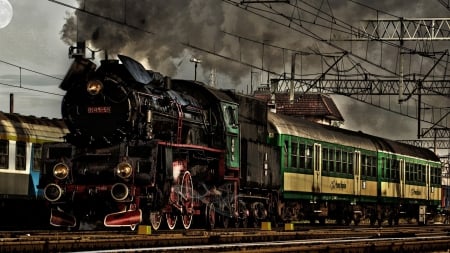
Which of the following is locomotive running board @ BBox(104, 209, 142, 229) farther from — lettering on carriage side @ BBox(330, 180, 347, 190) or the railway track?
lettering on carriage side @ BBox(330, 180, 347, 190)

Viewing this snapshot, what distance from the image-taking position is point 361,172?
122 ft

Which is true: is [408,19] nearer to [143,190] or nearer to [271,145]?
[271,145]

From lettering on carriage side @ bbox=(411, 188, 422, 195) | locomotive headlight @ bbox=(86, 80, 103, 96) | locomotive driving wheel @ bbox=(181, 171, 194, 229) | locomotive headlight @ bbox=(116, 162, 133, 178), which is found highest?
locomotive headlight @ bbox=(86, 80, 103, 96)

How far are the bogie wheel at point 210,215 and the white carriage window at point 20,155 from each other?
6205 millimetres

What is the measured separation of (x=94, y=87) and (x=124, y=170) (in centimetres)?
229

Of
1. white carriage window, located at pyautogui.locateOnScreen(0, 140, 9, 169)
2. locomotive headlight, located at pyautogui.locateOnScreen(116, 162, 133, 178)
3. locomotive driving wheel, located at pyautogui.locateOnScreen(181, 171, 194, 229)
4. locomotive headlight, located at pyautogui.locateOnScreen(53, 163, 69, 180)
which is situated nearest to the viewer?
locomotive headlight, located at pyautogui.locateOnScreen(116, 162, 133, 178)

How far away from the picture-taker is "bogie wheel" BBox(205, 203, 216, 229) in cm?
2439

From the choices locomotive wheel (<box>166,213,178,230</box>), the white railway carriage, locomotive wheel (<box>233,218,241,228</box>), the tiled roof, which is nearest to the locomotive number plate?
locomotive wheel (<box>166,213,178,230</box>)

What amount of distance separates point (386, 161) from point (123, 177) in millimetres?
21079

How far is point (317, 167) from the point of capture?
32688 millimetres

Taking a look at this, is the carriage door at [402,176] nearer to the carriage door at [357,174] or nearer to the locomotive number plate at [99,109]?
the carriage door at [357,174]

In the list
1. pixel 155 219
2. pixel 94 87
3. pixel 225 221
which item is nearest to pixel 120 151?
pixel 94 87

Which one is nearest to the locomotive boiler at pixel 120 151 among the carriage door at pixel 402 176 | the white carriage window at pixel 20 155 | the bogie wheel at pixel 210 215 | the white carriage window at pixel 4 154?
the bogie wheel at pixel 210 215

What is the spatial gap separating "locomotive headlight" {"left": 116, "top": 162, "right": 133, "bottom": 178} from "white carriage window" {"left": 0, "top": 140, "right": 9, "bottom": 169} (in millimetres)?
6277
